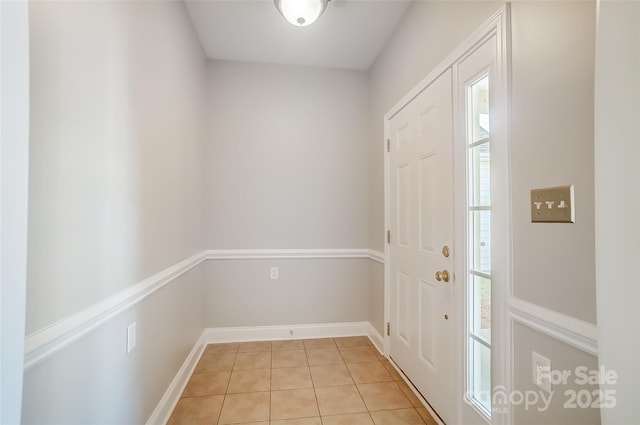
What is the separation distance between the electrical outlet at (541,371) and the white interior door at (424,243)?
19.2 inches

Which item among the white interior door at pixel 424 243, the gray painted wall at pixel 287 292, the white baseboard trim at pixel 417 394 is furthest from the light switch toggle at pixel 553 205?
the gray painted wall at pixel 287 292

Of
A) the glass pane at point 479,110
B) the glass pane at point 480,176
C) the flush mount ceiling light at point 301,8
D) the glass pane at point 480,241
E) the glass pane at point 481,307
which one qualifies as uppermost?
the flush mount ceiling light at point 301,8

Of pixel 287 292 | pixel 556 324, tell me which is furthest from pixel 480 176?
pixel 287 292

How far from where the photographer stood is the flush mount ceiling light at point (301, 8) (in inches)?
68.7

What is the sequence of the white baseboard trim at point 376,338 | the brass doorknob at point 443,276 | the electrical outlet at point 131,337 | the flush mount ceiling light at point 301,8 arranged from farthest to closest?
the white baseboard trim at point 376,338 < the flush mount ceiling light at point 301,8 < the brass doorknob at point 443,276 < the electrical outlet at point 131,337

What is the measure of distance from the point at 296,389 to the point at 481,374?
1212 mm

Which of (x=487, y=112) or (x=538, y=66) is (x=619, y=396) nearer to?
(x=538, y=66)

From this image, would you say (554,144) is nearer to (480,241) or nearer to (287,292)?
(480,241)

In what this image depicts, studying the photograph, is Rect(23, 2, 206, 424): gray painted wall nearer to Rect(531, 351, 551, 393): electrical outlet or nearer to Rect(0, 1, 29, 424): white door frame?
Rect(0, 1, 29, 424): white door frame

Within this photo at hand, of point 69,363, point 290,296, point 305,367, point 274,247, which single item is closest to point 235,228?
point 274,247

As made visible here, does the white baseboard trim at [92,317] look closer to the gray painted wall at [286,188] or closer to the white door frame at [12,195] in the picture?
the white door frame at [12,195]

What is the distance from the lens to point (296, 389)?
75.6 inches

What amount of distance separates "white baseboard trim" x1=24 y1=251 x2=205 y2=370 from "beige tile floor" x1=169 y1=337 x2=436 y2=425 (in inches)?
35.8

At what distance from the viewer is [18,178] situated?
55 centimetres
